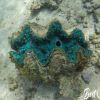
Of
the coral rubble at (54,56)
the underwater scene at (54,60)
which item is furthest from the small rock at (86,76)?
the coral rubble at (54,56)

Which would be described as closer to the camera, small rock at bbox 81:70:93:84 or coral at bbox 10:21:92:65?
coral at bbox 10:21:92:65

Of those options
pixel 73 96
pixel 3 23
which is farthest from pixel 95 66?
pixel 3 23

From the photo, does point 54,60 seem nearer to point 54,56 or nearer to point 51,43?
point 54,56

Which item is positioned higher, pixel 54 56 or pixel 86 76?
pixel 54 56


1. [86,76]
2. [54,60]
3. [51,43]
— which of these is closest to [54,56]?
[54,60]

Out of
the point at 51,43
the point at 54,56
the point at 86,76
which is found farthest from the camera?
the point at 86,76

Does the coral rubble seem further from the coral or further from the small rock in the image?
the small rock

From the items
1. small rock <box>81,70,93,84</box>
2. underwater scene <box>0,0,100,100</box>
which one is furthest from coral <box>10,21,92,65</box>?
small rock <box>81,70,93,84</box>

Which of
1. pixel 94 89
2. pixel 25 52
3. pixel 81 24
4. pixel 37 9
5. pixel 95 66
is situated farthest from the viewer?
pixel 37 9

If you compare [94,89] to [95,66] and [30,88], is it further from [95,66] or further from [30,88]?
Answer: [30,88]
